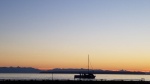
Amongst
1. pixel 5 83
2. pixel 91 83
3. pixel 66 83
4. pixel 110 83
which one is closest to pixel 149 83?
pixel 110 83

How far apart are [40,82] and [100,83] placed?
13761 millimetres

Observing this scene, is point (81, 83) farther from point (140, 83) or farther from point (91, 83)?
point (140, 83)

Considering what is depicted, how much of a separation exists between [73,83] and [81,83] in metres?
2.10

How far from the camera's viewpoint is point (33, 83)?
69.6 metres

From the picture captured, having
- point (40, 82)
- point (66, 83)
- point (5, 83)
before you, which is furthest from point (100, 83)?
point (5, 83)

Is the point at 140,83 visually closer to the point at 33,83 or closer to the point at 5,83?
the point at 33,83

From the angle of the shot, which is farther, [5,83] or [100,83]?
[100,83]

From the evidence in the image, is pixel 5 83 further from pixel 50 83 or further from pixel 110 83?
pixel 110 83

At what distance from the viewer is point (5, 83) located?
6706cm

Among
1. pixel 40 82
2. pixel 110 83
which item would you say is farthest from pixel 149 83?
pixel 40 82

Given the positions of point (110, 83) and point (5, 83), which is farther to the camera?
point (110, 83)

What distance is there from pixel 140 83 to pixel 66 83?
17.6 metres

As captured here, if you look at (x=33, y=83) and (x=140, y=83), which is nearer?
(x=33, y=83)

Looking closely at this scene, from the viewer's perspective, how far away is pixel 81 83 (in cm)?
7050
